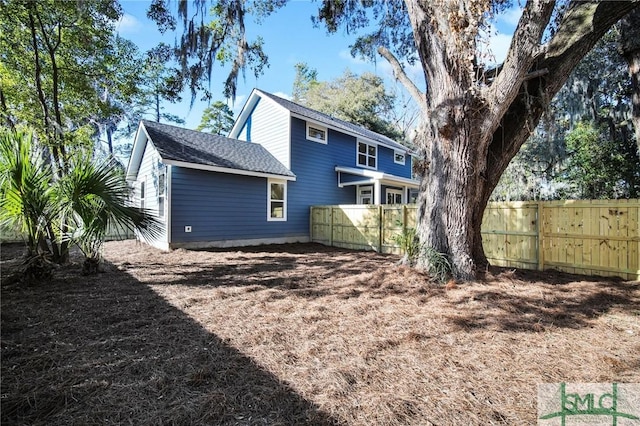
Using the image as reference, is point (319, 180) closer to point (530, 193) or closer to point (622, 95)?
point (622, 95)

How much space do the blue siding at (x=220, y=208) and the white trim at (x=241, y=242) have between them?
4.2 inches

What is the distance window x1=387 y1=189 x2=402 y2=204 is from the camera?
49.6 ft

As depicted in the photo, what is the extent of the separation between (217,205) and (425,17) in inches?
302

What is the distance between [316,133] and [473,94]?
8856 mm

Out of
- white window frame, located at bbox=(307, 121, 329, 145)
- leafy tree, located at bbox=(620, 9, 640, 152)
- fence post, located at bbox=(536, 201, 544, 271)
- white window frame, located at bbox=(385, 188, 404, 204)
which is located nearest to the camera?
leafy tree, located at bbox=(620, 9, 640, 152)

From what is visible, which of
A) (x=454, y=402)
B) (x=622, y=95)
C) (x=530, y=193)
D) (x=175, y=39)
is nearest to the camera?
(x=454, y=402)

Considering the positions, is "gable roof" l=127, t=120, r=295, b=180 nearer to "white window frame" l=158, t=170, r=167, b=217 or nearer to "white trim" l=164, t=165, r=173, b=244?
"white trim" l=164, t=165, r=173, b=244

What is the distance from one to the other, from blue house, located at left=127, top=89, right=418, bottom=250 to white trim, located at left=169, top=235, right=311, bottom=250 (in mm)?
33

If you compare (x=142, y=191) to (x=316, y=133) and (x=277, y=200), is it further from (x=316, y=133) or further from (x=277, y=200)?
(x=316, y=133)

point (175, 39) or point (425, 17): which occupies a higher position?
point (175, 39)

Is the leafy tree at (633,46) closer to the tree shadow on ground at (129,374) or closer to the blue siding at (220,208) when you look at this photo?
the tree shadow on ground at (129,374)

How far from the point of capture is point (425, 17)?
193 inches

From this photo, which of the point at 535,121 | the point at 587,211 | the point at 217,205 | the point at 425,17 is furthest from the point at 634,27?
the point at 217,205

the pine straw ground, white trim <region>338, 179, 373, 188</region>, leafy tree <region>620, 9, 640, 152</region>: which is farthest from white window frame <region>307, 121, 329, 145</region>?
leafy tree <region>620, 9, 640, 152</region>
